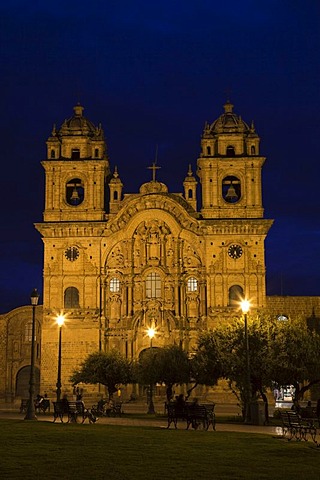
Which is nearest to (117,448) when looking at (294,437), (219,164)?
(294,437)

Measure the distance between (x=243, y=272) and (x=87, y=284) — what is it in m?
12.3

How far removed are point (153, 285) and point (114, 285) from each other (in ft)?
10.2

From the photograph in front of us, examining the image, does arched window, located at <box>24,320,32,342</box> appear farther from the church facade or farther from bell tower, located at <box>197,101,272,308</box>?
bell tower, located at <box>197,101,272,308</box>

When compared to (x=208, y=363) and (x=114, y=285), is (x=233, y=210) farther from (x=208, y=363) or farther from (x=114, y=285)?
(x=208, y=363)

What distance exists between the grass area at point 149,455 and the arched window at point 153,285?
3287cm

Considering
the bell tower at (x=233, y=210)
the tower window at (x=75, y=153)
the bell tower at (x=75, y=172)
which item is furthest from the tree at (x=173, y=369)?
the tower window at (x=75, y=153)

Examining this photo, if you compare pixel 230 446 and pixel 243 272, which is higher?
pixel 243 272

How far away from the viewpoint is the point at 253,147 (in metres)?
59.5

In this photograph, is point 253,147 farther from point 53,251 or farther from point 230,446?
point 230,446

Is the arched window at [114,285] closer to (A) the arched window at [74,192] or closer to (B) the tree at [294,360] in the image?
(A) the arched window at [74,192]

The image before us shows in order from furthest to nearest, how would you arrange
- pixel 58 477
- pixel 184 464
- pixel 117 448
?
1. pixel 117 448
2. pixel 184 464
3. pixel 58 477

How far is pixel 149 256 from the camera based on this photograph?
5725cm

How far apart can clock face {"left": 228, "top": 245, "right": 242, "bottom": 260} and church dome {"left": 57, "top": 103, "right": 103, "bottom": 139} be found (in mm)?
14914

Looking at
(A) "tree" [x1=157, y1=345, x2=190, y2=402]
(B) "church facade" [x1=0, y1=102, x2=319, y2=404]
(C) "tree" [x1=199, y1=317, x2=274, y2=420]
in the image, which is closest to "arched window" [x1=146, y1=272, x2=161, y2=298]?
(B) "church facade" [x1=0, y1=102, x2=319, y2=404]
